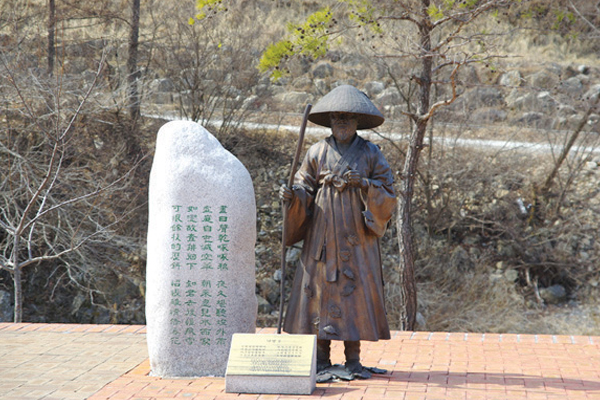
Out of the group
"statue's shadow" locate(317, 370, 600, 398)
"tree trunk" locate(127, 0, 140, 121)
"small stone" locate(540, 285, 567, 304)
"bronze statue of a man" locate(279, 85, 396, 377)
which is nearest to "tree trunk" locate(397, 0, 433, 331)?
"bronze statue of a man" locate(279, 85, 396, 377)

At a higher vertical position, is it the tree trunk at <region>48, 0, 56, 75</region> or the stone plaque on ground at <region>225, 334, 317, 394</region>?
the tree trunk at <region>48, 0, 56, 75</region>

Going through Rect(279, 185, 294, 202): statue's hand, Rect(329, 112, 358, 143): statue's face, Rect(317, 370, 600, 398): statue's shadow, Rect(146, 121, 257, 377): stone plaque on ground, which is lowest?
Rect(317, 370, 600, 398): statue's shadow

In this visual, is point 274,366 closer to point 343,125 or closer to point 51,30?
point 343,125

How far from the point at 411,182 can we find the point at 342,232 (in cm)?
502

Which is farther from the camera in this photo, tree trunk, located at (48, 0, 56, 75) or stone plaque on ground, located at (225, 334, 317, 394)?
tree trunk, located at (48, 0, 56, 75)

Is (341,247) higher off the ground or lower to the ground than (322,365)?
higher

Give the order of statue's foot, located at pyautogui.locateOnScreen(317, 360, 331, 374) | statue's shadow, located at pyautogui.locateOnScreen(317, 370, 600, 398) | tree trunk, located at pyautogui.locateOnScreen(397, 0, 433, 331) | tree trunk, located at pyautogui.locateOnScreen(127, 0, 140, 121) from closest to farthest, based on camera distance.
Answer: statue's shadow, located at pyautogui.locateOnScreen(317, 370, 600, 398)
statue's foot, located at pyautogui.locateOnScreen(317, 360, 331, 374)
tree trunk, located at pyautogui.locateOnScreen(397, 0, 433, 331)
tree trunk, located at pyautogui.locateOnScreen(127, 0, 140, 121)

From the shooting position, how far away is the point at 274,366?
5.30 meters

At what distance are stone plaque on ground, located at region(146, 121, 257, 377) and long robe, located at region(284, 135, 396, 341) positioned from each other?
19.5 inches

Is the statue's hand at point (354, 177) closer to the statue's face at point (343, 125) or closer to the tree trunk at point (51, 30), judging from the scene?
the statue's face at point (343, 125)

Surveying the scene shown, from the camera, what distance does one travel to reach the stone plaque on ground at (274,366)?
17.2 ft

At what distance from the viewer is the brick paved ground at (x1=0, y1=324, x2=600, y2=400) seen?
535 cm

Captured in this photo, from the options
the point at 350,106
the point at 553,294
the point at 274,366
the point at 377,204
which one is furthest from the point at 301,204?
the point at 553,294

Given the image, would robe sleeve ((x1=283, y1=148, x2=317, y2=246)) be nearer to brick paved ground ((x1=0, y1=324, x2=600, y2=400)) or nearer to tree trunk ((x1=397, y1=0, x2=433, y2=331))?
brick paved ground ((x1=0, y1=324, x2=600, y2=400))
